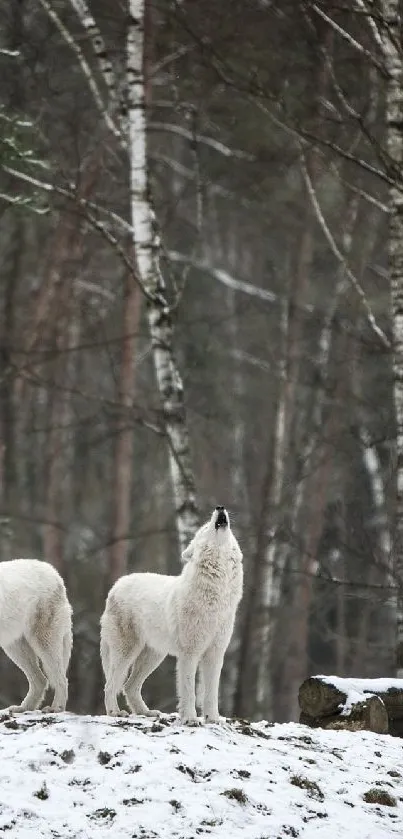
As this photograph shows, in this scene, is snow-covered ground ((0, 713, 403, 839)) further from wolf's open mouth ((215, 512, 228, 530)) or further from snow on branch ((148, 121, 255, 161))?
snow on branch ((148, 121, 255, 161))

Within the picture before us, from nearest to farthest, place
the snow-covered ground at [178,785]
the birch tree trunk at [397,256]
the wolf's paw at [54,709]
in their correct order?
the snow-covered ground at [178,785]
the wolf's paw at [54,709]
the birch tree trunk at [397,256]

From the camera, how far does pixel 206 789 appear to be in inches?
307

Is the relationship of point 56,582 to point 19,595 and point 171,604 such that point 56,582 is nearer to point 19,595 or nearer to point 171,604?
point 19,595

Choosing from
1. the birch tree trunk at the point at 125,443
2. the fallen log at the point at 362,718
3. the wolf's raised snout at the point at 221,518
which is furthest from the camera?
the birch tree trunk at the point at 125,443

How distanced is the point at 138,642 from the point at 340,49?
13385mm

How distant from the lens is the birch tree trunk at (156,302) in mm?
13648

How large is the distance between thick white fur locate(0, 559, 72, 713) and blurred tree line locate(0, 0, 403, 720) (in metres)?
3.93

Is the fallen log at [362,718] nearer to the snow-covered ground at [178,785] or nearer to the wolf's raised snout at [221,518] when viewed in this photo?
the snow-covered ground at [178,785]

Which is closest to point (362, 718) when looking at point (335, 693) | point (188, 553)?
point (335, 693)

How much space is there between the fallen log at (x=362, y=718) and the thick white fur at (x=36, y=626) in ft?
7.20

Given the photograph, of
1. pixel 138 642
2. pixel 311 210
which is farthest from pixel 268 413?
pixel 138 642

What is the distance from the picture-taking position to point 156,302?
45.5 feet

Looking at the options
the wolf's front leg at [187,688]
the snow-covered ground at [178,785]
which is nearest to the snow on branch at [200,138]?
the wolf's front leg at [187,688]

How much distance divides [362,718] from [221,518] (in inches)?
90.5
